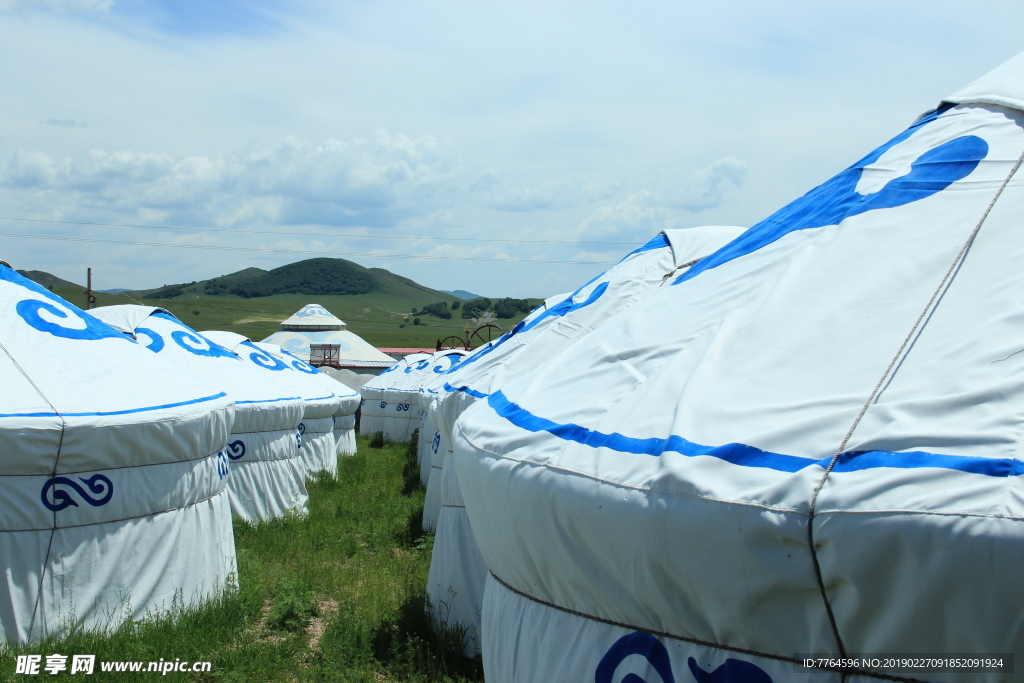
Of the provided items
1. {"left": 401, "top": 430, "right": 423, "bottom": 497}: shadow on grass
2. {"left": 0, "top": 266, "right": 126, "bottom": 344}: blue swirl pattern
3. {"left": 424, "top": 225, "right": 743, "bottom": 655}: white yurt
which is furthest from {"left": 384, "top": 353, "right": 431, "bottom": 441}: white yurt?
{"left": 0, "top": 266, "right": 126, "bottom": 344}: blue swirl pattern

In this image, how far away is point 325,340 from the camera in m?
35.7

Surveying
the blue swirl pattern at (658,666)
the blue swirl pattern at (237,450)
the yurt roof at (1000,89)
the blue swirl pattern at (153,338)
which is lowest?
the blue swirl pattern at (237,450)

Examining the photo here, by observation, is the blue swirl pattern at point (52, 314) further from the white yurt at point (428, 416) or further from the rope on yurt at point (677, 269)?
the rope on yurt at point (677, 269)

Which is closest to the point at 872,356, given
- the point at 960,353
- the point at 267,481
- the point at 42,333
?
the point at 960,353

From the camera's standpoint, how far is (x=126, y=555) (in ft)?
17.7

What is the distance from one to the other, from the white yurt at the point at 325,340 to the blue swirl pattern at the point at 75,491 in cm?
2783

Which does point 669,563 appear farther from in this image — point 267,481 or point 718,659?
point 267,481

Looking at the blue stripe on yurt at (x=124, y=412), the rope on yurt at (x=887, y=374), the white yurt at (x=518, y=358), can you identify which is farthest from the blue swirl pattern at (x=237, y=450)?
the rope on yurt at (x=887, y=374)

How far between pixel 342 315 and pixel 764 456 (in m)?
133

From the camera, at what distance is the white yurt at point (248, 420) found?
9.48 meters

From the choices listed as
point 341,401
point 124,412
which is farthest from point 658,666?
point 341,401

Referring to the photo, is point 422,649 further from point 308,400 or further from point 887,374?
point 308,400

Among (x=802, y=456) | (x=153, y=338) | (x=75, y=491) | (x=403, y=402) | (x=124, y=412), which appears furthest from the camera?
(x=403, y=402)

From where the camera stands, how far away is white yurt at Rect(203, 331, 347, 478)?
11725mm
